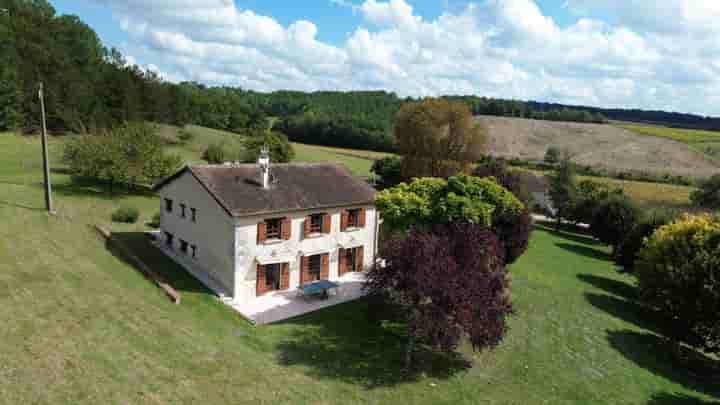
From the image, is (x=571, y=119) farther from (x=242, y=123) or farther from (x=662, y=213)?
(x=662, y=213)

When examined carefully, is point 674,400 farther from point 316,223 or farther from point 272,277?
point 272,277

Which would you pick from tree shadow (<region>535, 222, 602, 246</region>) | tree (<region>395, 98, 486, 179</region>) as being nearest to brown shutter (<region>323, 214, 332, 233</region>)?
tree (<region>395, 98, 486, 179</region>)

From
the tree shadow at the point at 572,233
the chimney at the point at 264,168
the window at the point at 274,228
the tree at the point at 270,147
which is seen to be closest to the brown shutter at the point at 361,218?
the window at the point at 274,228

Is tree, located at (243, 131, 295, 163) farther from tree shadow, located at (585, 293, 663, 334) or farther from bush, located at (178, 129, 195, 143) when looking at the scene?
tree shadow, located at (585, 293, 663, 334)

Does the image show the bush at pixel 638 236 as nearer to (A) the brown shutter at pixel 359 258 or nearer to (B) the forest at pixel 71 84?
(A) the brown shutter at pixel 359 258

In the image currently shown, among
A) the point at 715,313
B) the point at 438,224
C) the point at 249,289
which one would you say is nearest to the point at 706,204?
the point at 715,313

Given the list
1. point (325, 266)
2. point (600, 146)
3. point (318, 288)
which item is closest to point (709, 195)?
point (600, 146)
